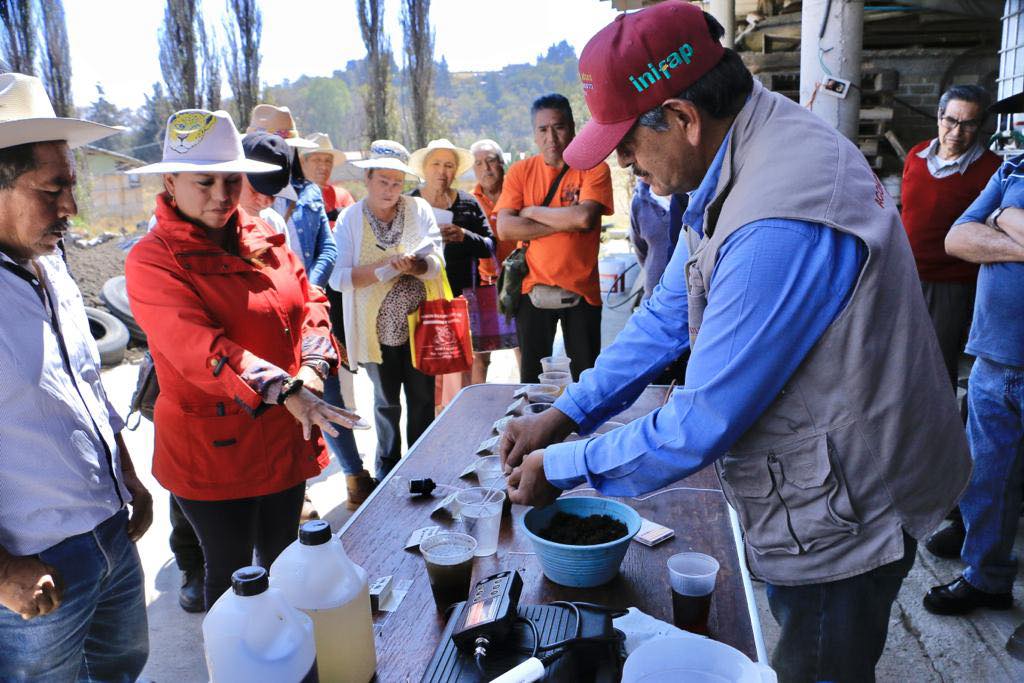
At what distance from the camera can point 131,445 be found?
5086mm

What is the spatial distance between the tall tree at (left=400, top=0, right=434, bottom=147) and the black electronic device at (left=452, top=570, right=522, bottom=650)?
67.1ft

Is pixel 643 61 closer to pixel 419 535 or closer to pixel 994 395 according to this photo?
pixel 419 535

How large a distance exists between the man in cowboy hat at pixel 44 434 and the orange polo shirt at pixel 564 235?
8.84ft

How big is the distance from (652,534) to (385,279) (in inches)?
95.2

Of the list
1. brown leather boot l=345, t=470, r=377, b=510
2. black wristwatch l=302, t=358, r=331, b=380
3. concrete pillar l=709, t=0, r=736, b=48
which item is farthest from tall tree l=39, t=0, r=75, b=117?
black wristwatch l=302, t=358, r=331, b=380

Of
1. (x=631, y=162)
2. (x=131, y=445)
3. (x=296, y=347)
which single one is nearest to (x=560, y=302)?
(x=296, y=347)

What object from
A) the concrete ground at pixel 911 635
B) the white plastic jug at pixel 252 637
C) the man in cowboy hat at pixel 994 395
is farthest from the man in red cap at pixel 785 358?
the man in cowboy hat at pixel 994 395

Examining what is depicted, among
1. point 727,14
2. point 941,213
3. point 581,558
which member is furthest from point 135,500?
point 727,14

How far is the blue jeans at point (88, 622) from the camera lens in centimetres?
166

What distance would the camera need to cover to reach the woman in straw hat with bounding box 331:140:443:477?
3844 millimetres

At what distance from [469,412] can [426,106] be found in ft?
64.6

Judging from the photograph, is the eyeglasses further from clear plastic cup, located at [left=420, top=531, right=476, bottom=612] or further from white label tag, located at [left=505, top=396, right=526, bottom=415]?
clear plastic cup, located at [left=420, top=531, right=476, bottom=612]

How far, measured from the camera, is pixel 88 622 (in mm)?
1827

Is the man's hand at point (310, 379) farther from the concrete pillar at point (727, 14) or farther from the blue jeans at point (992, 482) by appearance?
the concrete pillar at point (727, 14)
